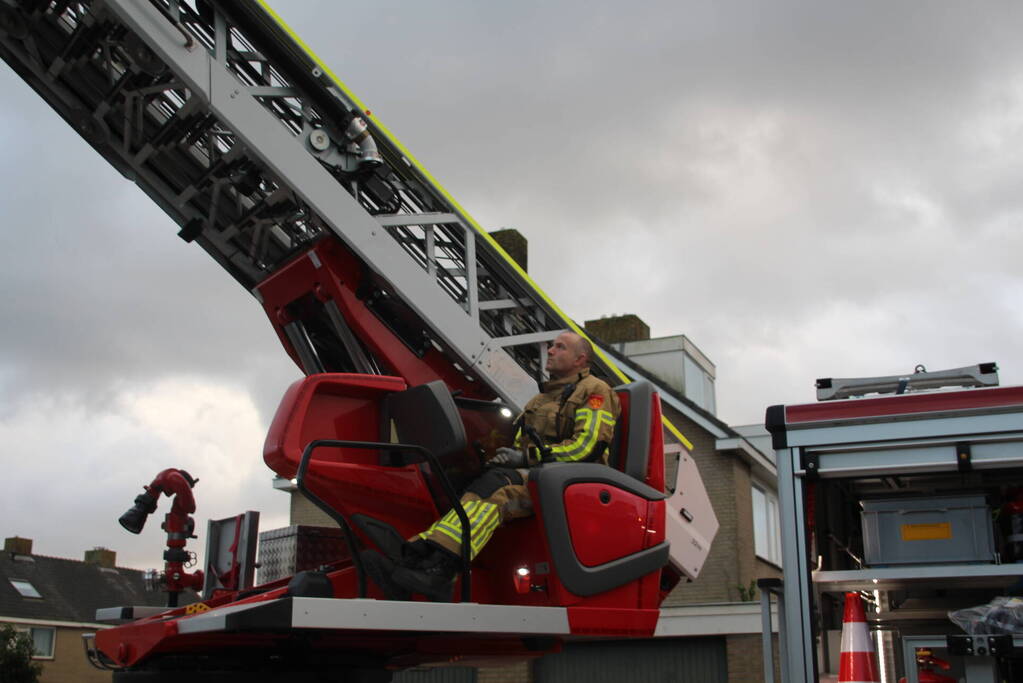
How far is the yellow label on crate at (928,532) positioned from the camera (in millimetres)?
5254

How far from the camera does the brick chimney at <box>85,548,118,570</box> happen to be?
45197mm

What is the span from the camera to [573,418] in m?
5.77

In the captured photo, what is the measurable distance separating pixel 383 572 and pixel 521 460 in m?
1.01

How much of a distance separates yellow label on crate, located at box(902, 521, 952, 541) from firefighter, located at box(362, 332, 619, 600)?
Result: 5.03ft

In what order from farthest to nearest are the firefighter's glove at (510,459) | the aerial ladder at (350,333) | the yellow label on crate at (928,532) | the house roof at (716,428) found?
the house roof at (716,428) < the firefighter's glove at (510,459) < the yellow label on crate at (928,532) < the aerial ladder at (350,333)

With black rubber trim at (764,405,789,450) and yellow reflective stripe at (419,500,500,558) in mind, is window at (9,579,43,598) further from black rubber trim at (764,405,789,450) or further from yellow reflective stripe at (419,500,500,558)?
black rubber trim at (764,405,789,450)

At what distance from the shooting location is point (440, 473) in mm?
5016

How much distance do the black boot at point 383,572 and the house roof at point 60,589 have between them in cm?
3631

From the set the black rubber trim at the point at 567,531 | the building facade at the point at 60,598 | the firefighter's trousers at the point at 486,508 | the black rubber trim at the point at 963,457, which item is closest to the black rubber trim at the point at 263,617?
the firefighter's trousers at the point at 486,508

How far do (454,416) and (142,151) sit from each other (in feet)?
9.17

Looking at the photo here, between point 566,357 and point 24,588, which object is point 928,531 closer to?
point 566,357

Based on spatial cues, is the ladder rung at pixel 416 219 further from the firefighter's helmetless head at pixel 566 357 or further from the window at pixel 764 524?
the window at pixel 764 524

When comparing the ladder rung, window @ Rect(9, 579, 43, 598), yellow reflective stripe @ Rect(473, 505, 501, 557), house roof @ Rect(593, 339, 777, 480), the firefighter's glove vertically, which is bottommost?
yellow reflective stripe @ Rect(473, 505, 501, 557)

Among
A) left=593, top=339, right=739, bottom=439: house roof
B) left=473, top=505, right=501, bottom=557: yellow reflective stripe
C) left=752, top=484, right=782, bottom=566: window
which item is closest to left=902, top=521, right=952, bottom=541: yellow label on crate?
left=473, top=505, right=501, bottom=557: yellow reflective stripe
